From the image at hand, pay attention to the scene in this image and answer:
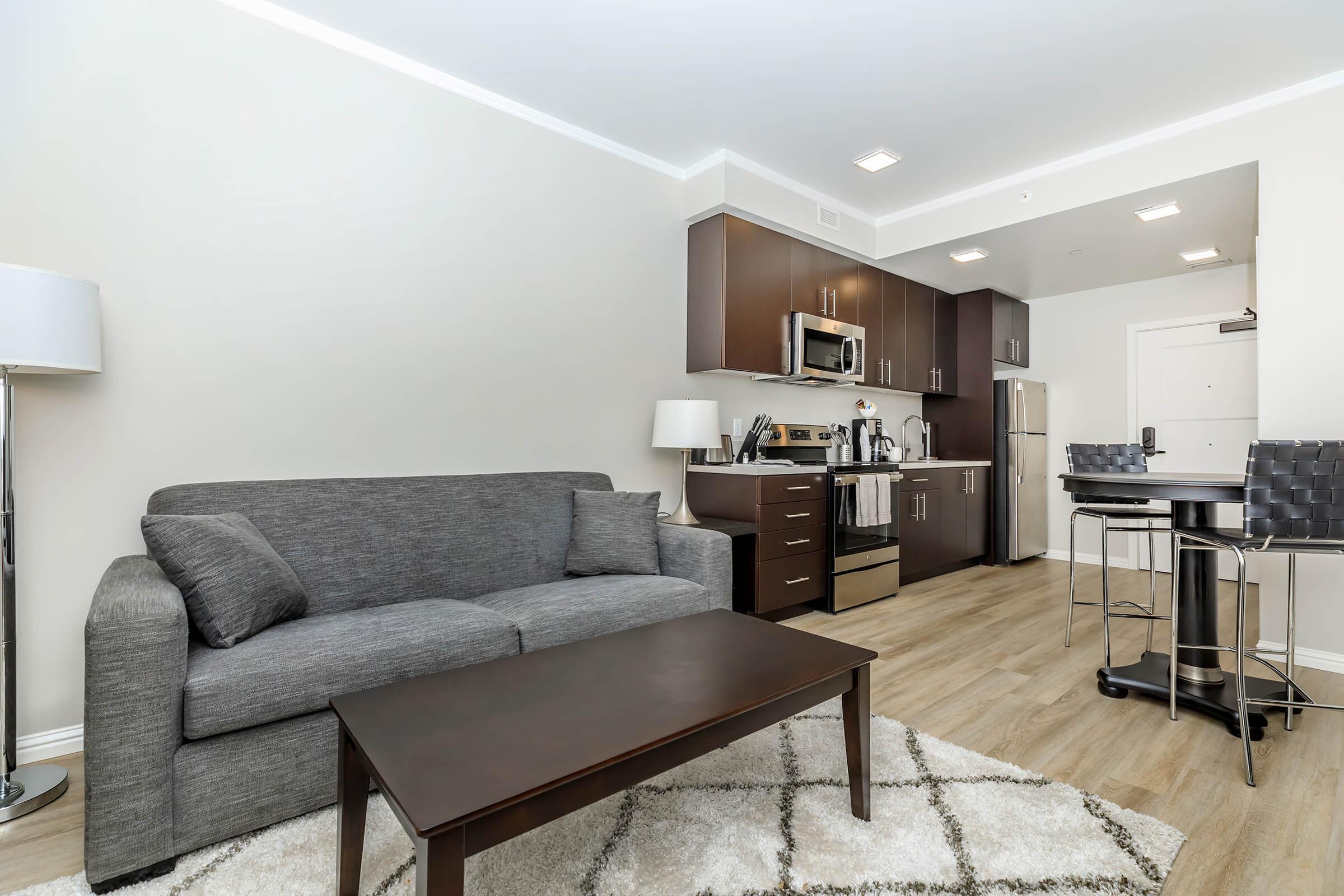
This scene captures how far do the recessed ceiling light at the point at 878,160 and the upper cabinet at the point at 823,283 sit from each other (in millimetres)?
602

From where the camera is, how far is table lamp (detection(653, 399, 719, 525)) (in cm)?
348

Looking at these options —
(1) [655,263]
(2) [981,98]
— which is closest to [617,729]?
(1) [655,263]

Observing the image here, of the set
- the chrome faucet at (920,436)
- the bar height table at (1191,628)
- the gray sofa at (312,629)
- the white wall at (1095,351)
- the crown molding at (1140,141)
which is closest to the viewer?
the gray sofa at (312,629)

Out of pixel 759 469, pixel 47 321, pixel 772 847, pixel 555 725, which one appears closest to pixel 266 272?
pixel 47 321

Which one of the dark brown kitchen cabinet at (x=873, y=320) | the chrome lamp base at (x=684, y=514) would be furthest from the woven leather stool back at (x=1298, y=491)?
the dark brown kitchen cabinet at (x=873, y=320)

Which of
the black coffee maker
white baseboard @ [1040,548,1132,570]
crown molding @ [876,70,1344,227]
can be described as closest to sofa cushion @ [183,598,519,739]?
the black coffee maker

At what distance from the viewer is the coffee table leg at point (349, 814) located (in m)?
1.34

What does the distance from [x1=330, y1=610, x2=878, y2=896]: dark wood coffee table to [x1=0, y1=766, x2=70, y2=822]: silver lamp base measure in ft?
3.48

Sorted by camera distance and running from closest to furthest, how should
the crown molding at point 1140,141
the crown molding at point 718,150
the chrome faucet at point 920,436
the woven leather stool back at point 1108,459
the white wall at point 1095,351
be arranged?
1. the crown molding at point 718,150
2. the crown molding at point 1140,141
3. the woven leather stool back at point 1108,459
4. the white wall at point 1095,351
5. the chrome faucet at point 920,436

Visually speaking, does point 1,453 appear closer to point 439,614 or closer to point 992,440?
point 439,614

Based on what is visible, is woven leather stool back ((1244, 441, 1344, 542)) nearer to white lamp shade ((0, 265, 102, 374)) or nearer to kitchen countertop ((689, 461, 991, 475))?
kitchen countertop ((689, 461, 991, 475))

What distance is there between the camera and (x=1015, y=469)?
539 centimetres

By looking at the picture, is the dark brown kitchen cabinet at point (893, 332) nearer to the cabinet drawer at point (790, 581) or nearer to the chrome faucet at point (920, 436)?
the chrome faucet at point (920, 436)

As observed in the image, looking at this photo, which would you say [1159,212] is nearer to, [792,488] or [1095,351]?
[1095,351]
